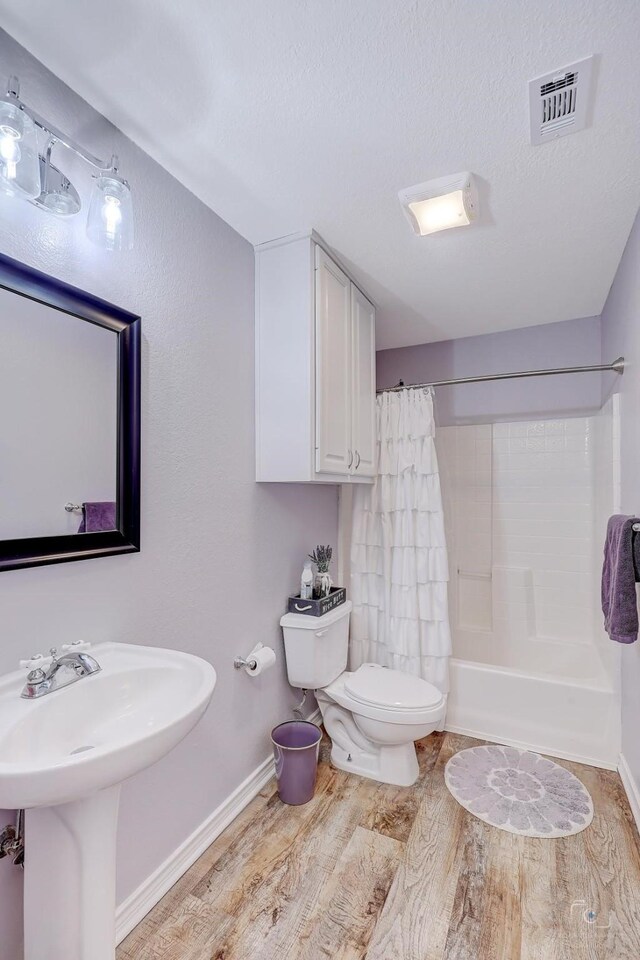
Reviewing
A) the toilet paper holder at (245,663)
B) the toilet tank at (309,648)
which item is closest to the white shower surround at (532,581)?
the toilet tank at (309,648)

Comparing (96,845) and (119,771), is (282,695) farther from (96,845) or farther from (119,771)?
(119,771)

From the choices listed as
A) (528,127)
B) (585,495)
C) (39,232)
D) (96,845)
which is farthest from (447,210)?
(96,845)

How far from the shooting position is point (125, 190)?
1222 mm

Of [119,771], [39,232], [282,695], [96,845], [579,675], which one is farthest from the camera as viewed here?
[579,675]

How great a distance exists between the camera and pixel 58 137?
1.09 meters

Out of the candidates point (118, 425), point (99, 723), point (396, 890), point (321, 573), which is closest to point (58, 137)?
point (118, 425)

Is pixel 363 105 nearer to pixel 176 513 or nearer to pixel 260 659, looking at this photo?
pixel 176 513

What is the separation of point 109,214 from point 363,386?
1.42 meters

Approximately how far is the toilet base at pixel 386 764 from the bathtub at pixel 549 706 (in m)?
0.51

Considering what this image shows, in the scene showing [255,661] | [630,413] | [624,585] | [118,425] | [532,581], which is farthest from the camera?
[532,581]

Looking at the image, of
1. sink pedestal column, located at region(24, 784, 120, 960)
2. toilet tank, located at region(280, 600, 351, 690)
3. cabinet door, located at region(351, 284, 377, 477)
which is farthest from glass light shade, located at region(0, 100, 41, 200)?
toilet tank, located at region(280, 600, 351, 690)

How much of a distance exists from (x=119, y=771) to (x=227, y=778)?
1.12 m

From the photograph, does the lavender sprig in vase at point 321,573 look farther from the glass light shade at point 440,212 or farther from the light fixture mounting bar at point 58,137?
the light fixture mounting bar at point 58,137

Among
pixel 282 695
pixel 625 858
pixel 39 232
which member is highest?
pixel 39 232
